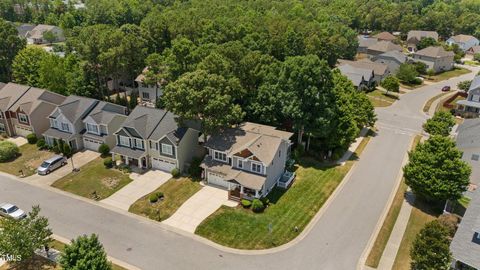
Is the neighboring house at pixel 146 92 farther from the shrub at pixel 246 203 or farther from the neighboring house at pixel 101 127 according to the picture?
the shrub at pixel 246 203

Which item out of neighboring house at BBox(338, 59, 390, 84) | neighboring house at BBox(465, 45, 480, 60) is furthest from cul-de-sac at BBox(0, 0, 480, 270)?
neighboring house at BBox(465, 45, 480, 60)

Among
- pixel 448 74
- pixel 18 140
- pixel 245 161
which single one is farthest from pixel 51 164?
pixel 448 74

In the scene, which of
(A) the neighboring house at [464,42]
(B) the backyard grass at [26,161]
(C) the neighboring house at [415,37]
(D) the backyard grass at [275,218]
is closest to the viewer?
(D) the backyard grass at [275,218]

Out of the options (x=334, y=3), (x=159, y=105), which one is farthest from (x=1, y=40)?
(x=334, y=3)

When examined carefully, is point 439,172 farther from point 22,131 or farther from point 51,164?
point 22,131

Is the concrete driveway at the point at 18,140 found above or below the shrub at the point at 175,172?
below

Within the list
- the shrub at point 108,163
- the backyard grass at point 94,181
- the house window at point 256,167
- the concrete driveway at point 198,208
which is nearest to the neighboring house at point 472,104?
the house window at point 256,167
